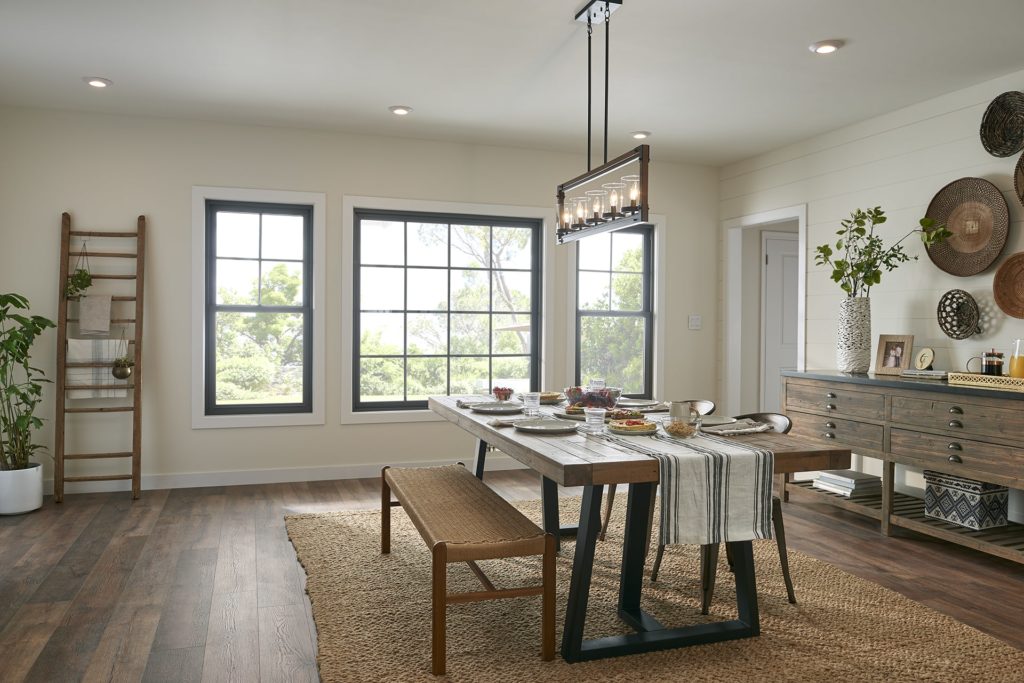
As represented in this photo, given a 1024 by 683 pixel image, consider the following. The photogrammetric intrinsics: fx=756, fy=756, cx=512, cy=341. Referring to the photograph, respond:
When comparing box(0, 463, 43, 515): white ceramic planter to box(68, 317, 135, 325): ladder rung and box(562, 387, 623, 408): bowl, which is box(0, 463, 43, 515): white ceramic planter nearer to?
Result: box(68, 317, 135, 325): ladder rung

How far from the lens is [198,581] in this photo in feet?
11.3

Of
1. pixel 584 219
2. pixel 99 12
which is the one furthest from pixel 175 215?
pixel 584 219

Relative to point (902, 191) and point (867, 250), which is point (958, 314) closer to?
point (867, 250)

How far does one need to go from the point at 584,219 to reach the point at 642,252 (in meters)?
3.04

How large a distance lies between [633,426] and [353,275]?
133 inches

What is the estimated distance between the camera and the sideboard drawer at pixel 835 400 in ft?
14.2

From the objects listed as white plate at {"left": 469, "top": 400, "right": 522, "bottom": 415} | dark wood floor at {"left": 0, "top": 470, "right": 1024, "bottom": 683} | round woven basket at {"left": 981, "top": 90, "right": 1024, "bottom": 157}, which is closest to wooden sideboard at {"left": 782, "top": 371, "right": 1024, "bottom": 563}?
dark wood floor at {"left": 0, "top": 470, "right": 1024, "bottom": 683}

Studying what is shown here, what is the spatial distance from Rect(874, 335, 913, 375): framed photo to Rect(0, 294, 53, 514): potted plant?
522 cm

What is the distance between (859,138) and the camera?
5.20 metres

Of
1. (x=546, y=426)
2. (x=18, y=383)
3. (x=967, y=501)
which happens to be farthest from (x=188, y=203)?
(x=967, y=501)

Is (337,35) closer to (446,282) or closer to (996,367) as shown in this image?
(446,282)

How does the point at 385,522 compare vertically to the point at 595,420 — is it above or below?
below

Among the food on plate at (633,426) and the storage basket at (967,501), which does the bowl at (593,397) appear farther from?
the storage basket at (967,501)

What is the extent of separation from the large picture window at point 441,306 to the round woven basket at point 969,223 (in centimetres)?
291
